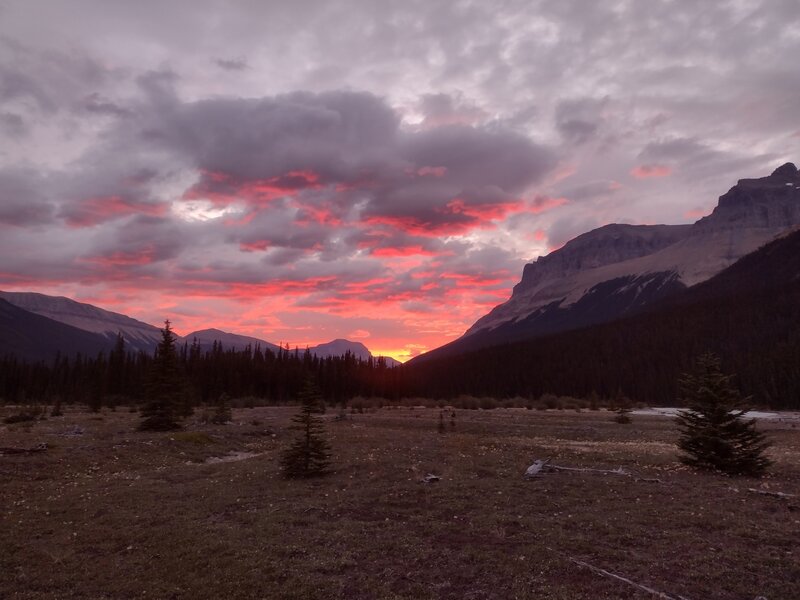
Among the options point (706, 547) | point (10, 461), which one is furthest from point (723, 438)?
point (10, 461)

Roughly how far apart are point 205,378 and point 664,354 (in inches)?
5060

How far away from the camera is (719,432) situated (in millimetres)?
26266

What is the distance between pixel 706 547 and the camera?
46.1 ft

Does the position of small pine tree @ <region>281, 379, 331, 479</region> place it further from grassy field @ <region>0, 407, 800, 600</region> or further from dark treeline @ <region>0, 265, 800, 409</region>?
dark treeline @ <region>0, 265, 800, 409</region>

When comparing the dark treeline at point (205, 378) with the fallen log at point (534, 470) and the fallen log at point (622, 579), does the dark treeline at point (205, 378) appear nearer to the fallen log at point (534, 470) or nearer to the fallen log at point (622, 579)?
the fallen log at point (534, 470)

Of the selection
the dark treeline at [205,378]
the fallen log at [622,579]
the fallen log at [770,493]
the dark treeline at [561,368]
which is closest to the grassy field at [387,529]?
the fallen log at [622,579]

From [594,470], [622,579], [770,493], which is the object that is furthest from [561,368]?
[622,579]

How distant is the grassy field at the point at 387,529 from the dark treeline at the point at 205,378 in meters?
78.4

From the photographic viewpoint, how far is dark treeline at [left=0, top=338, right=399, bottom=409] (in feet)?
372

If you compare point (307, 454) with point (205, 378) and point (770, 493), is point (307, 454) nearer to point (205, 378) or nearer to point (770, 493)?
point (770, 493)

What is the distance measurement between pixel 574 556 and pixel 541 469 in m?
13.5

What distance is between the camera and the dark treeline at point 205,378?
4461 inches

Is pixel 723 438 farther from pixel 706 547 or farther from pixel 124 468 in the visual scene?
pixel 124 468

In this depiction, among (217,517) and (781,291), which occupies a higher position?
(781,291)
